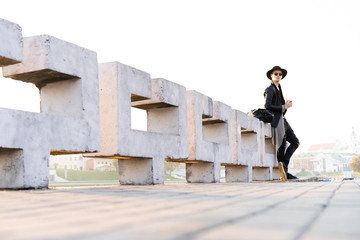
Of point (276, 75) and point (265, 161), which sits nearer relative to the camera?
point (276, 75)

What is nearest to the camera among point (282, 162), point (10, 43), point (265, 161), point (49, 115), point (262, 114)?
point (10, 43)

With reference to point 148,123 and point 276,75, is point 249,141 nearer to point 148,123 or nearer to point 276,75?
point 276,75

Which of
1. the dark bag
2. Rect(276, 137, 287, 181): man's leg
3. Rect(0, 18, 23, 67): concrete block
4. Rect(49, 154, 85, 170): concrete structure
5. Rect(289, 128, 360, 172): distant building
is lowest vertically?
Rect(289, 128, 360, 172): distant building

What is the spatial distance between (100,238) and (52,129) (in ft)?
13.7

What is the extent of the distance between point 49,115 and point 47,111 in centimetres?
83

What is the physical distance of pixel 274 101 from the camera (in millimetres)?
11445

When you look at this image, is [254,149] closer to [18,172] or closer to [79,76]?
[79,76]

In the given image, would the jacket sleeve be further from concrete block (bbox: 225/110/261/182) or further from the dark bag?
the dark bag

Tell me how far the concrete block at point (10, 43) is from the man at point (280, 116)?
7385 millimetres

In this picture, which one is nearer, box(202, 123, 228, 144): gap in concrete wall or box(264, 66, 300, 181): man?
box(202, 123, 228, 144): gap in concrete wall

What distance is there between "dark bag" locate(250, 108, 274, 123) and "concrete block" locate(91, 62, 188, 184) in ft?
15.8

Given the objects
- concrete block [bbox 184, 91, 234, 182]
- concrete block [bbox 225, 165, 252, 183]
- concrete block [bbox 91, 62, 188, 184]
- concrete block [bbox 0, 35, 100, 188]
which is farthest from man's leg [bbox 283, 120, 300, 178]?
concrete block [bbox 0, 35, 100, 188]

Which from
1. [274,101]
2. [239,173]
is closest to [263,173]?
[239,173]

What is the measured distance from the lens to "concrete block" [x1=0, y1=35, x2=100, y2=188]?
507 centimetres
